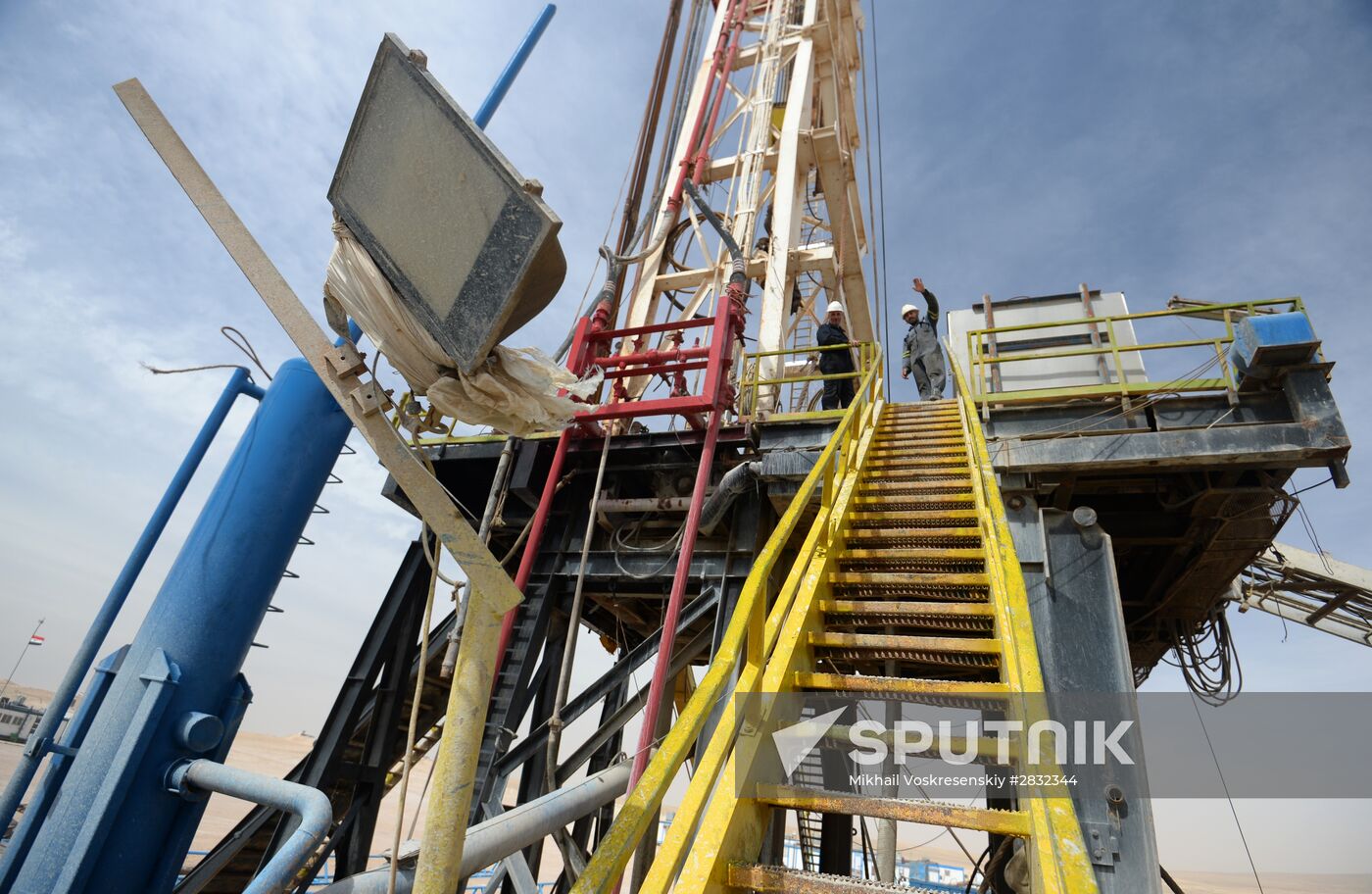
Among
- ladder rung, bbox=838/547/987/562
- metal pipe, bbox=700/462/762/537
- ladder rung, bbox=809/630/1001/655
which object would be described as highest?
metal pipe, bbox=700/462/762/537

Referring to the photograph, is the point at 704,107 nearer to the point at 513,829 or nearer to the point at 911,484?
the point at 911,484

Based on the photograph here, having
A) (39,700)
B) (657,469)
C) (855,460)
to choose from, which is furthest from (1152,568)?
(39,700)

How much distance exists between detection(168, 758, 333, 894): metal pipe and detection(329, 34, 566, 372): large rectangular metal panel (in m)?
1.77

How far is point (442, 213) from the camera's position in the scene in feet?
6.12

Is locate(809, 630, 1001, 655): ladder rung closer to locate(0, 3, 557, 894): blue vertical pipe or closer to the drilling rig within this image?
the drilling rig

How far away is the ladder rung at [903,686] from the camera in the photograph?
11.2 ft

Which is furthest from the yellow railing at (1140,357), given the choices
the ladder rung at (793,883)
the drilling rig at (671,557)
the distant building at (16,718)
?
the distant building at (16,718)

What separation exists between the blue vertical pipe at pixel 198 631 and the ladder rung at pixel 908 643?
314cm

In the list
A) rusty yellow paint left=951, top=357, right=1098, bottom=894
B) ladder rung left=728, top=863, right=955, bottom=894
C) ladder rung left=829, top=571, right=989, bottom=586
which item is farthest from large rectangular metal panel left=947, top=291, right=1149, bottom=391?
ladder rung left=728, top=863, right=955, bottom=894

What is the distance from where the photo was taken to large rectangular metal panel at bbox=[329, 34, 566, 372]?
174 centimetres

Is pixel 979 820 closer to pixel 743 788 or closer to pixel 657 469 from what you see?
pixel 743 788

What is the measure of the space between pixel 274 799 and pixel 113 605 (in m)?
2.21
